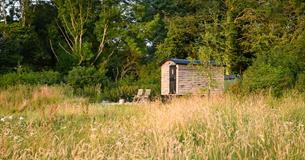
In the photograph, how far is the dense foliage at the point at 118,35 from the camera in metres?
19.2

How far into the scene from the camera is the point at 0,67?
20.3m

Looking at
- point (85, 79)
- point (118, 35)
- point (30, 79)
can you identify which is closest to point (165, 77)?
point (85, 79)

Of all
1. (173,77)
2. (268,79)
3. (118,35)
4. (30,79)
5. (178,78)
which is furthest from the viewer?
(118,35)

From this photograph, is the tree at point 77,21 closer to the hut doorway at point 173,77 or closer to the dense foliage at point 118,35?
the dense foliage at point 118,35

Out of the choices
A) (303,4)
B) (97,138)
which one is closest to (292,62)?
(303,4)

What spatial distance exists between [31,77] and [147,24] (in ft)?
25.5

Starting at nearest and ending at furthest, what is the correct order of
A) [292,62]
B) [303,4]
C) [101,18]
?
[292,62] < [303,4] < [101,18]

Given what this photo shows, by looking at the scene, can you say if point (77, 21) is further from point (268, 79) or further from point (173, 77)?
point (268, 79)

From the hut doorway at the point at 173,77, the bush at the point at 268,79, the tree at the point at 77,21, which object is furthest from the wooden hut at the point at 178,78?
the bush at the point at 268,79

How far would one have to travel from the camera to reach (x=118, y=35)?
23.2 meters

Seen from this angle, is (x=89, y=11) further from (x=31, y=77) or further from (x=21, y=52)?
(x=31, y=77)

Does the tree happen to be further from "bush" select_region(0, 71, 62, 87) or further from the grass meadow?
the grass meadow

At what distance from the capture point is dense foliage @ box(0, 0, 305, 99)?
1919 cm

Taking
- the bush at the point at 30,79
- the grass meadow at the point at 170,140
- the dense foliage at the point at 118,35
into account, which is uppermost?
the dense foliage at the point at 118,35
